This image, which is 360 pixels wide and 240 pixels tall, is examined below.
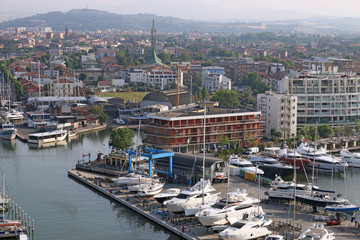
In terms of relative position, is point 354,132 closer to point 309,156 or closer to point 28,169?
point 309,156

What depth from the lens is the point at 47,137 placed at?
79.6 feet

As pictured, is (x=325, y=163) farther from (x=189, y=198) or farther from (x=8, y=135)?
(x=8, y=135)

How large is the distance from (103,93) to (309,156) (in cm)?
1941

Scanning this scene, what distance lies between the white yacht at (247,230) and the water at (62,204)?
1464 mm

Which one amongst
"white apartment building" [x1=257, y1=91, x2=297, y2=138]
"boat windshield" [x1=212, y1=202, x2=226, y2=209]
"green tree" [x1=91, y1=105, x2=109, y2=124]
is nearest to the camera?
"boat windshield" [x1=212, y1=202, x2=226, y2=209]

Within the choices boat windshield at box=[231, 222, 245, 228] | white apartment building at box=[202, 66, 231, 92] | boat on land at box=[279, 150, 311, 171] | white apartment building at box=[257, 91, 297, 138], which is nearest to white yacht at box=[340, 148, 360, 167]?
boat on land at box=[279, 150, 311, 171]

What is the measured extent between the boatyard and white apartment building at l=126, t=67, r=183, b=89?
2470 cm

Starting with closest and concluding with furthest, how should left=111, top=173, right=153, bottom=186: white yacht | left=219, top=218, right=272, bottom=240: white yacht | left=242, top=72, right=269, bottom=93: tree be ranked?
left=219, top=218, right=272, bottom=240: white yacht
left=111, top=173, right=153, bottom=186: white yacht
left=242, top=72, right=269, bottom=93: tree

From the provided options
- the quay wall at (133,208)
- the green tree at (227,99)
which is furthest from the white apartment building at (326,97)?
the quay wall at (133,208)

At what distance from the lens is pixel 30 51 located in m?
72.4

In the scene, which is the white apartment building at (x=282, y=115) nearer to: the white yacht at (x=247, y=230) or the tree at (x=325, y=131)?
the tree at (x=325, y=131)

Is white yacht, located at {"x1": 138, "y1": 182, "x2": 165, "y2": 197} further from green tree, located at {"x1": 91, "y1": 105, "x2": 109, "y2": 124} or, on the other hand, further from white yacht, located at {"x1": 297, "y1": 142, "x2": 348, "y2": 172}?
green tree, located at {"x1": 91, "y1": 105, "x2": 109, "y2": 124}

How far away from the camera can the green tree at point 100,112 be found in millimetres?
28495

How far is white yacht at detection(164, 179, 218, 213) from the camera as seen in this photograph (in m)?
13.6
